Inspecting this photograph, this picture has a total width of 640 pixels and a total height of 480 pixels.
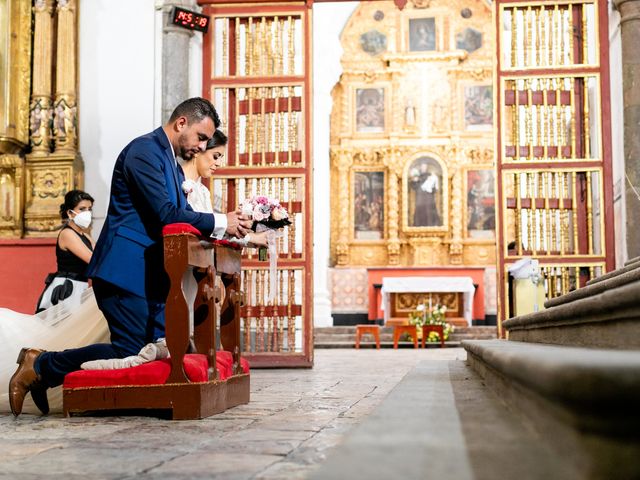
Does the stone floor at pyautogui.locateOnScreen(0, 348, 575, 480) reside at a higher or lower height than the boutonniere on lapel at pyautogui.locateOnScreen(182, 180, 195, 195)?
lower

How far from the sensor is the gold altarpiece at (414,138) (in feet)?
55.5

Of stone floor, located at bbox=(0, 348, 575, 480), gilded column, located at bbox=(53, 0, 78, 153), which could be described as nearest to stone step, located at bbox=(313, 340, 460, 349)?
gilded column, located at bbox=(53, 0, 78, 153)

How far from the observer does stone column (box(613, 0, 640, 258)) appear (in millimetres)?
7133

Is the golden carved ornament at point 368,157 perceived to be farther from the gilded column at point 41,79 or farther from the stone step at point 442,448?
the stone step at point 442,448

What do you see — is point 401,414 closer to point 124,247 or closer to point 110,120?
point 124,247

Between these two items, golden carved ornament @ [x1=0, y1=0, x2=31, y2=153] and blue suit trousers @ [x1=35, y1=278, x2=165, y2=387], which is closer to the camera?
blue suit trousers @ [x1=35, y1=278, x2=165, y2=387]

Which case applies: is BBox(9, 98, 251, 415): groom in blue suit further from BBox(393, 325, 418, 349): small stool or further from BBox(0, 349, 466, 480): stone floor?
BBox(393, 325, 418, 349): small stool

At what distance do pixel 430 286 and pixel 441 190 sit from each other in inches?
92.5

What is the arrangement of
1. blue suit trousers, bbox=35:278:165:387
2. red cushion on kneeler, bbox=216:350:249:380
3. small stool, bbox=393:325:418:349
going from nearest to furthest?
blue suit trousers, bbox=35:278:165:387 → red cushion on kneeler, bbox=216:350:249:380 → small stool, bbox=393:325:418:349

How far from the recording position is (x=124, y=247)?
3.77m

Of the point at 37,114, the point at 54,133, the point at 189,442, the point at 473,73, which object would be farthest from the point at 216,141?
the point at 473,73

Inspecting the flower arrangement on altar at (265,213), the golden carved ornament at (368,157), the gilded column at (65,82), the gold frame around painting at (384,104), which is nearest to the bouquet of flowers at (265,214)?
the flower arrangement on altar at (265,213)

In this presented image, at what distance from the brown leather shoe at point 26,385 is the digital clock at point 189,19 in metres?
4.59

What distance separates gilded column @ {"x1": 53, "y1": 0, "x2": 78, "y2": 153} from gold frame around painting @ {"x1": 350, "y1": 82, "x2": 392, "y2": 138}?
988 cm
